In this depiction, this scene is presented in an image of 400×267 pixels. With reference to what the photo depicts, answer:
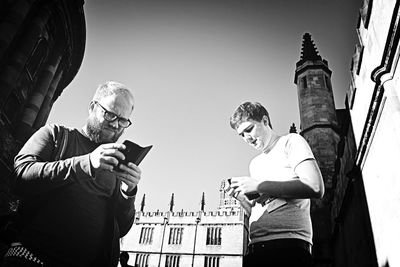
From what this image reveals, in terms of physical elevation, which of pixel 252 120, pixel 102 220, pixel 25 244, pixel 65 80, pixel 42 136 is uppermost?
pixel 65 80

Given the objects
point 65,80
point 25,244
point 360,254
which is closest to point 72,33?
point 65,80

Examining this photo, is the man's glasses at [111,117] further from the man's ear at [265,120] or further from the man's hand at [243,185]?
the man's ear at [265,120]

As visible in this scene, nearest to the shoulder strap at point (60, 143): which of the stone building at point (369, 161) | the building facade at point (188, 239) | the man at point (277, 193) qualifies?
the man at point (277, 193)

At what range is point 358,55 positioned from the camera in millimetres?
6484

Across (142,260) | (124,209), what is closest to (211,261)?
(142,260)

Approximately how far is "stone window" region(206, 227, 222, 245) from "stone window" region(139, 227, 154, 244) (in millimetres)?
7874

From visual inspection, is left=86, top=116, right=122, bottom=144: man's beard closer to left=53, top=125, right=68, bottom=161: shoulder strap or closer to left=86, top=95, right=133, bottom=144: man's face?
left=86, top=95, right=133, bottom=144: man's face

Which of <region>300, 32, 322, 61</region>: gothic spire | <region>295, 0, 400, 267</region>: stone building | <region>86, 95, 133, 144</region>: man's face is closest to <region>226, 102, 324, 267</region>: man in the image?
<region>86, 95, 133, 144</region>: man's face

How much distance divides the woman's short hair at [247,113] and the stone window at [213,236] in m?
35.8

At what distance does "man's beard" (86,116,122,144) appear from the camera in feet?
6.18

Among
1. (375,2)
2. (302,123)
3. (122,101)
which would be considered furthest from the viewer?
(302,123)

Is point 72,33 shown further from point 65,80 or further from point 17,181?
point 17,181

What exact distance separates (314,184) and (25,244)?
62.5 inches

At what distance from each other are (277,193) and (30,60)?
879cm
